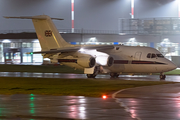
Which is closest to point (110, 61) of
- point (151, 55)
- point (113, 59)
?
point (113, 59)

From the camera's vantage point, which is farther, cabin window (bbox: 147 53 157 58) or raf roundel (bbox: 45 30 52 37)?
raf roundel (bbox: 45 30 52 37)

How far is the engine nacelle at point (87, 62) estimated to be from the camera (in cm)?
2836

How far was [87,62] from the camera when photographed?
28344 mm

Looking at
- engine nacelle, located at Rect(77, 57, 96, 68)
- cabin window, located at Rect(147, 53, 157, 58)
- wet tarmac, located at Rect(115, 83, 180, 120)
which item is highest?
cabin window, located at Rect(147, 53, 157, 58)

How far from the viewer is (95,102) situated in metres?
13.7

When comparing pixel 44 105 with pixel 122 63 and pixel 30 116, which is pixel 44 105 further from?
pixel 122 63

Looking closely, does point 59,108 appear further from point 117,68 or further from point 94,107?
point 117,68

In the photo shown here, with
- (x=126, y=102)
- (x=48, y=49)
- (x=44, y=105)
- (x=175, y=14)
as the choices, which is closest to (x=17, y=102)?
(x=44, y=105)

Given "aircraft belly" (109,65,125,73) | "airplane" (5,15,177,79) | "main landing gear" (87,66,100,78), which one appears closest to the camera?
"airplane" (5,15,177,79)

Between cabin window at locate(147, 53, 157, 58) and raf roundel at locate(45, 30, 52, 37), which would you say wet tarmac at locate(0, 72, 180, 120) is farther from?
raf roundel at locate(45, 30, 52, 37)

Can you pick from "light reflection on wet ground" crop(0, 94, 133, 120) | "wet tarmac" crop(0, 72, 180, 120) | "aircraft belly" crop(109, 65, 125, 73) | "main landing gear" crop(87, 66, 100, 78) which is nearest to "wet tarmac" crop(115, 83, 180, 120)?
"wet tarmac" crop(0, 72, 180, 120)

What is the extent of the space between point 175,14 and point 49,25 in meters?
41.8

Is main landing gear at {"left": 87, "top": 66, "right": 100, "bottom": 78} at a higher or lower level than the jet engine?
lower

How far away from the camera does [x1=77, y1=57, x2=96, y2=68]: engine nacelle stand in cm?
2836
